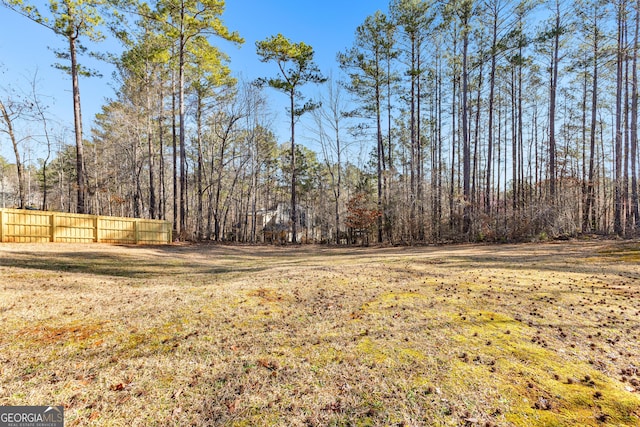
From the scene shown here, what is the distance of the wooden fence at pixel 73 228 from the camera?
870 centimetres

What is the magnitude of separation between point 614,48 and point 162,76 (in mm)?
23119

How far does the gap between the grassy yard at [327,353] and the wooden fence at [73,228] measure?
635 centimetres

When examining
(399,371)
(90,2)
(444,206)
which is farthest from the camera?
(444,206)

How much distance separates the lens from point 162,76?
1653 centimetres

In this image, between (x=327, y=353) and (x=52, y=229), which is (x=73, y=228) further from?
(x=327, y=353)

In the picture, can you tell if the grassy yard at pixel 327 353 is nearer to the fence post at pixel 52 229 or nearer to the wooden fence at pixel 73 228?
the wooden fence at pixel 73 228

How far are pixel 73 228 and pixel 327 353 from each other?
1165 cm

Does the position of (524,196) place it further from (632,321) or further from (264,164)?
(264,164)

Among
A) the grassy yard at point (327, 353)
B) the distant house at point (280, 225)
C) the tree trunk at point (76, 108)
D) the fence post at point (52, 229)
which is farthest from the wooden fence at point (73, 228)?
the distant house at point (280, 225)

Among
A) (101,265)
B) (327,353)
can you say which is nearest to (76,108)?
(101,265)

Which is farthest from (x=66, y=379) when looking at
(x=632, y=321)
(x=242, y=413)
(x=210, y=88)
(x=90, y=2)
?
(x=210, y=88)

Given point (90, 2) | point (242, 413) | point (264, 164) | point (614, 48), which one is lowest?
point (242, 413)

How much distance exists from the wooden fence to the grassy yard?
635cm

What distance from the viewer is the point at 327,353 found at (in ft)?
7.68
